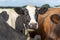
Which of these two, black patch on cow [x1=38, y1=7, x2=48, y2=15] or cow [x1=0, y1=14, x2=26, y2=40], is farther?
black patch on cow [x1=38, y1=7, x2=48, y2=15]

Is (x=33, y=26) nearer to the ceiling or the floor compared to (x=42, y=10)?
nearer to the floor

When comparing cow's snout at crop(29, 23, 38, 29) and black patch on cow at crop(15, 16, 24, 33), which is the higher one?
black patch on cow at crop(15, 16, 24, 33)

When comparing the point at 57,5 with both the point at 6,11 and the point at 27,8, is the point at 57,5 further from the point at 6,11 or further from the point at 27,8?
the point at 6,11

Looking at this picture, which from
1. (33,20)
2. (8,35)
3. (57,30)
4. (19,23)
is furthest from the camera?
(33,20)

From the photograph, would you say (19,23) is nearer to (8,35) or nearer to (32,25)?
(32,25)

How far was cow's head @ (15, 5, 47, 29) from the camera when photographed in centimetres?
202

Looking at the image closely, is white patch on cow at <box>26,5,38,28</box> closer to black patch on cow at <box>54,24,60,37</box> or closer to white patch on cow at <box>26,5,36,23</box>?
white patch on cow at <box>26,5,36,23</box>

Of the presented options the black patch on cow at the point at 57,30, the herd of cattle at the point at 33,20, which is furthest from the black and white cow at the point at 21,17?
the black patch on cow at the point at 57,30

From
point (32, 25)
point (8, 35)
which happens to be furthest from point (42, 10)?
point (8, 35)

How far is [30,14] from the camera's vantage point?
7.02 ft

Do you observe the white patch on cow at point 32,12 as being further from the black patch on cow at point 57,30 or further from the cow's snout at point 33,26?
the black patch on cow at point 57,30

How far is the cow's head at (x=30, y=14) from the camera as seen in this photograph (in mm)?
2018


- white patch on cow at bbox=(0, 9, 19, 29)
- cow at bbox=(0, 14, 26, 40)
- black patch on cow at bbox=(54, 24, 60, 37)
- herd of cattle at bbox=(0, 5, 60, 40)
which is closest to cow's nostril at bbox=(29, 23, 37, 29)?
herd of cattle at bbox=(0, 5, 60, 40)

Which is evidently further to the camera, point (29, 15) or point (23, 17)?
point (29, 15)
